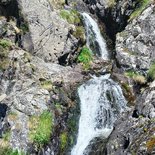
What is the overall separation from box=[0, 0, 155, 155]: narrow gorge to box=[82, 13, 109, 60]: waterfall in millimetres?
100

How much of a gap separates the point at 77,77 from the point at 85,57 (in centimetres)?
516

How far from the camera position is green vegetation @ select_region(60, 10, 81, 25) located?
37406 millimetres

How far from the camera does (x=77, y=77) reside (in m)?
31.3

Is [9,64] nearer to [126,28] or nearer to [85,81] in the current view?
[85,81]

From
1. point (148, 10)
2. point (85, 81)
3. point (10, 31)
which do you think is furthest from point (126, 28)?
point (10, 31)

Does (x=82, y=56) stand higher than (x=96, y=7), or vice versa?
(x=96, y=7)

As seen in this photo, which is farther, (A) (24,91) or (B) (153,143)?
(A) (24,91)

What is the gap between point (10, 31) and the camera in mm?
32406

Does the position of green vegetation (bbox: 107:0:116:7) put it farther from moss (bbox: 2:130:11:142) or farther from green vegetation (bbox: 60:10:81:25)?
moss (bbox: 2:130:11:142)

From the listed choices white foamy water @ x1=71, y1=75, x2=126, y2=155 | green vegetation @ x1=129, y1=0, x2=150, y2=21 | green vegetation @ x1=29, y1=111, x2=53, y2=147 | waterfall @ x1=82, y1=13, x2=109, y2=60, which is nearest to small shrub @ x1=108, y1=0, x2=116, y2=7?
waterfall @ x1=82, y1=13, x2=109, y2=60

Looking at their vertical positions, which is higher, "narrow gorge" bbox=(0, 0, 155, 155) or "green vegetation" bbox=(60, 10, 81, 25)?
"green vegetation" bbox=(60, 10, 81, 25)

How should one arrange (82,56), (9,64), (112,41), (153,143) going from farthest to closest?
(112,41)
(82,56)
(9,64)
(153,143)

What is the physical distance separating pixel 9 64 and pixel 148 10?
49.8 feet

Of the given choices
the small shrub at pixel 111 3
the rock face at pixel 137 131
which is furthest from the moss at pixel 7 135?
the small shrub at pixel 111 3
